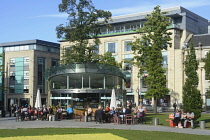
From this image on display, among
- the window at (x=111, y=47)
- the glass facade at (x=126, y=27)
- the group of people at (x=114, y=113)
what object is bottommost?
the group of people at (x=114, y=113)

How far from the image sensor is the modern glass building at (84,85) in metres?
35.3

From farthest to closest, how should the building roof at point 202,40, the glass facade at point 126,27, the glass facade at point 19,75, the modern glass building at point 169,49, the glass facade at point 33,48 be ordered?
the glass facade at point 33,48
the glass facade at point 19,75
the glass facade at point 126,27
the modern glass building at point 169,49
the building roof at point 202,40

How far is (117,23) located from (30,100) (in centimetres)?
2621

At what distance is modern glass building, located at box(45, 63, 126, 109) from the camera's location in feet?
116

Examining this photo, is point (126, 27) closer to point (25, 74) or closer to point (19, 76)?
point (25, 74)

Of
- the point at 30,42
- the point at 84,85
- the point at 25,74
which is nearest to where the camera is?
the point at 84,85

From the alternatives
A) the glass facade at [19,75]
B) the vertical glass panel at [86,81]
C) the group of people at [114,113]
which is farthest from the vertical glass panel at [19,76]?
the group of people at [114,113]

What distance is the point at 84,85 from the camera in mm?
35812

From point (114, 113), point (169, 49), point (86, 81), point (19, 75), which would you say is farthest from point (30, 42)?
point (114, 113)

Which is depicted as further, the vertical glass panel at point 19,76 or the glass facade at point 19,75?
the vertical glass panel at point 19,76

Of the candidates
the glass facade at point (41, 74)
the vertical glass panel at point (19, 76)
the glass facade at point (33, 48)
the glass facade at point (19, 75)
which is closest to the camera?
the glass facade at point (19, 75)

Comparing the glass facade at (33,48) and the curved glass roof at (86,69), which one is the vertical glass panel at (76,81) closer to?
the curved glass roof at (86,69)

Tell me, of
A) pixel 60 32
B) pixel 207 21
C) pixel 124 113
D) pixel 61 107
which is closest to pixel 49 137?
pixel 124 113

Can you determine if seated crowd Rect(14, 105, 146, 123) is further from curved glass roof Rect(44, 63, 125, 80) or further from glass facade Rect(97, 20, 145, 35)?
glass facade Rect(97, 20, 145, 35)
